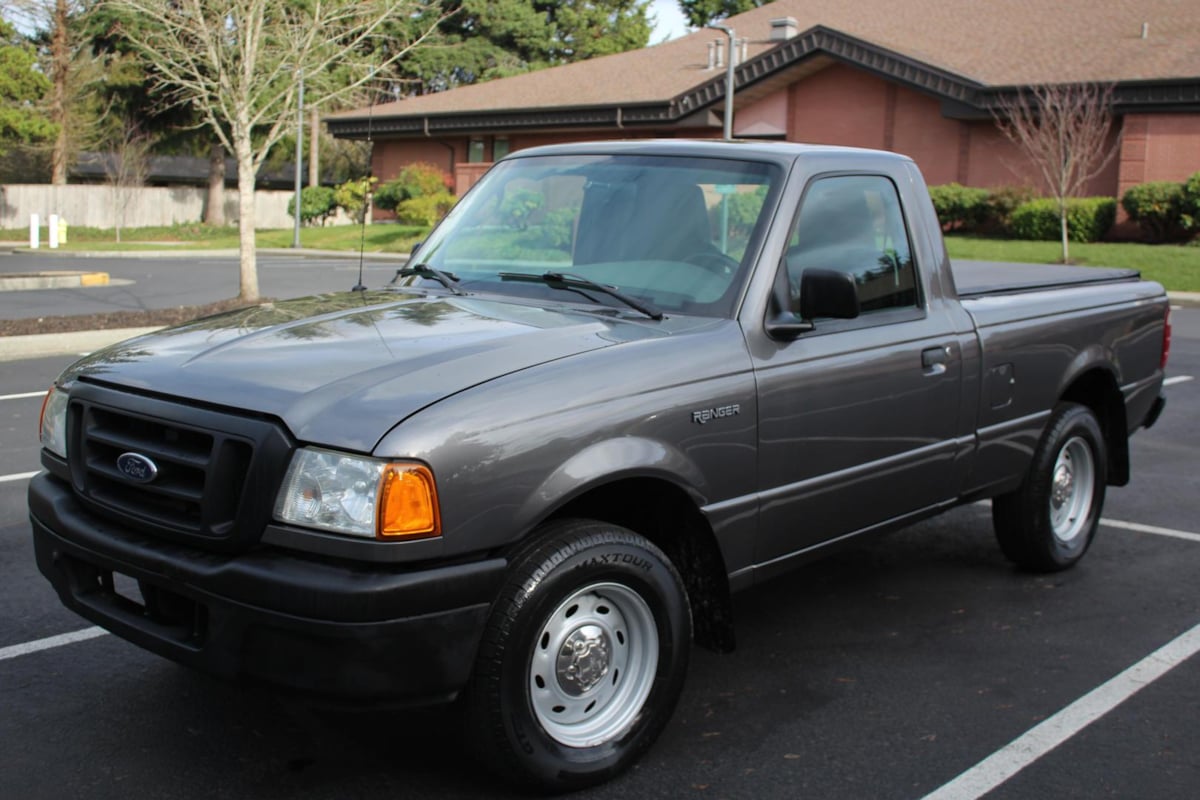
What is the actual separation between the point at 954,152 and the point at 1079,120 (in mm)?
4304

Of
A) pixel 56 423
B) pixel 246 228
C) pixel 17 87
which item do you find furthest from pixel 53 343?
pixel 17 87

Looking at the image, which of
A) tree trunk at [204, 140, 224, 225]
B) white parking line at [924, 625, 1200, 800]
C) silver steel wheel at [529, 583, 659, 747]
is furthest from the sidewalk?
silver steel wheel at [529, 583, 659, 747]

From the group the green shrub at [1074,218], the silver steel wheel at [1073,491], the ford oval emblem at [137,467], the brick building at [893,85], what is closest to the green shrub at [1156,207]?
the green shrub at [1074,218]

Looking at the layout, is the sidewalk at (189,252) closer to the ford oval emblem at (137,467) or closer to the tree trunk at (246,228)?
the tree trunk at (246,228)

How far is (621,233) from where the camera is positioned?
15.0 feet

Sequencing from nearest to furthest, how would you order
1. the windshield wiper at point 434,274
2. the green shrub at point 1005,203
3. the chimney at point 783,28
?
the windshield wiper at point 434,274 < the green shrub at point 1005,203 < the chimney at point 783,28

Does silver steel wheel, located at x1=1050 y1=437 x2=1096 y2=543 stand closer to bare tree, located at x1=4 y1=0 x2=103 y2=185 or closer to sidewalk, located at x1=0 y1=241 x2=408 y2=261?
sidewalk, located at x1=0 y1=241 x2=408 y2=261

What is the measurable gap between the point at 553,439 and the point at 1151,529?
4704 mm

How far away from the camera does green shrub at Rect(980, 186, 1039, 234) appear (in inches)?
1176

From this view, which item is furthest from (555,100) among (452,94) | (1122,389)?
(1122,389)

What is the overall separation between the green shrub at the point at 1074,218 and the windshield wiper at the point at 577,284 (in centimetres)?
2647

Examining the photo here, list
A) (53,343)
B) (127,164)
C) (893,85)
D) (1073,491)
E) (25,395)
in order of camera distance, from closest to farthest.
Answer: (1073,491), (25,395), (53,343), (893,85), (127,164)

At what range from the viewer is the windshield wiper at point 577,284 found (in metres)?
4.22

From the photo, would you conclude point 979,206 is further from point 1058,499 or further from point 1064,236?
point 1058,499
